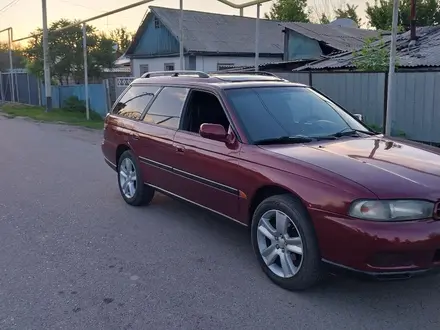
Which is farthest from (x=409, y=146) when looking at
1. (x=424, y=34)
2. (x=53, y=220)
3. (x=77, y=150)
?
(x=424, y=34)

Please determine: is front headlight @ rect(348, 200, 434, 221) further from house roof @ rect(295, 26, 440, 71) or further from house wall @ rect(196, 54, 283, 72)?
house wall @ rect(196, 54, 283, 72)

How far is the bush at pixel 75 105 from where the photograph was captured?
906 inches

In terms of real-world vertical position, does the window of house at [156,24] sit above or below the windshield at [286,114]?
above

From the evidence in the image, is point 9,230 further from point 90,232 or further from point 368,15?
point 368,15

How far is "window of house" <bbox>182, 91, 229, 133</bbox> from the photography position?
195 inches

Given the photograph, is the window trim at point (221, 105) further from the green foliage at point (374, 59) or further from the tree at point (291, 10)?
the tree at point (291, 10)

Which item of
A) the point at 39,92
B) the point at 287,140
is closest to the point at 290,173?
the point at 287,140

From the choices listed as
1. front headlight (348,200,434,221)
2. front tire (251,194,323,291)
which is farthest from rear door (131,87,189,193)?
front headlight (348,200,434,221)

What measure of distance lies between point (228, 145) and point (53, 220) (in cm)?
263

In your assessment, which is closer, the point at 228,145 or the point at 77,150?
the point at 228,145

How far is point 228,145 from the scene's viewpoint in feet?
14.8

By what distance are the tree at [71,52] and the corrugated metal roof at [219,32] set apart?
3.50 m

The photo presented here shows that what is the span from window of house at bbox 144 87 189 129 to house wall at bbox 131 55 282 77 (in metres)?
19.0

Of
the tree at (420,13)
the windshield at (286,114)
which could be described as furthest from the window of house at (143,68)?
the windshield at (286,114)
